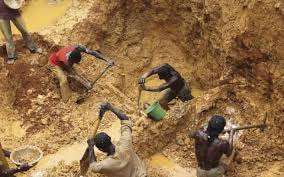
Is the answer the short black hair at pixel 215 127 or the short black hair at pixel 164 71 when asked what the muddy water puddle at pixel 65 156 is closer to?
the short black hair at pixel 164 71

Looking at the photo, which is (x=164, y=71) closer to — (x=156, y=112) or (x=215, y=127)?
(x=156, y=112)

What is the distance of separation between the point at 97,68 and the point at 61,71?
3.04 feet

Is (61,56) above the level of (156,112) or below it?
above

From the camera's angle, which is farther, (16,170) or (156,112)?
(156,112)

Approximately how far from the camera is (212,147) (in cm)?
635

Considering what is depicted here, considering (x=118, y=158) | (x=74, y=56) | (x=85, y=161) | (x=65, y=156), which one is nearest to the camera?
(x=118, y=158)

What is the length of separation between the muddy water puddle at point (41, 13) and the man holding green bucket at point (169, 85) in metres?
2.92

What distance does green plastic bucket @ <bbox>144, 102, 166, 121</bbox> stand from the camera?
26.5 ft

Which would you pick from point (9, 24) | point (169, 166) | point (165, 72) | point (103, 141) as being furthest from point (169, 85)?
point (9, 24)

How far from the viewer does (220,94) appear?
844cm

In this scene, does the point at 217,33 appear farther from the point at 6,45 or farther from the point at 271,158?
the point at 6,45

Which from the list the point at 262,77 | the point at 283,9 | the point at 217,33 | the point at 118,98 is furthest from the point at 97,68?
the point at 283,9

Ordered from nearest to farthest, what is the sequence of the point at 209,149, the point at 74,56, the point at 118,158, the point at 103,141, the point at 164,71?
the point at 103,141
the point at 118,158
the point at 209,149
the point at 164,71
the point at 74,56

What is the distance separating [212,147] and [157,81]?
13.6 feet
